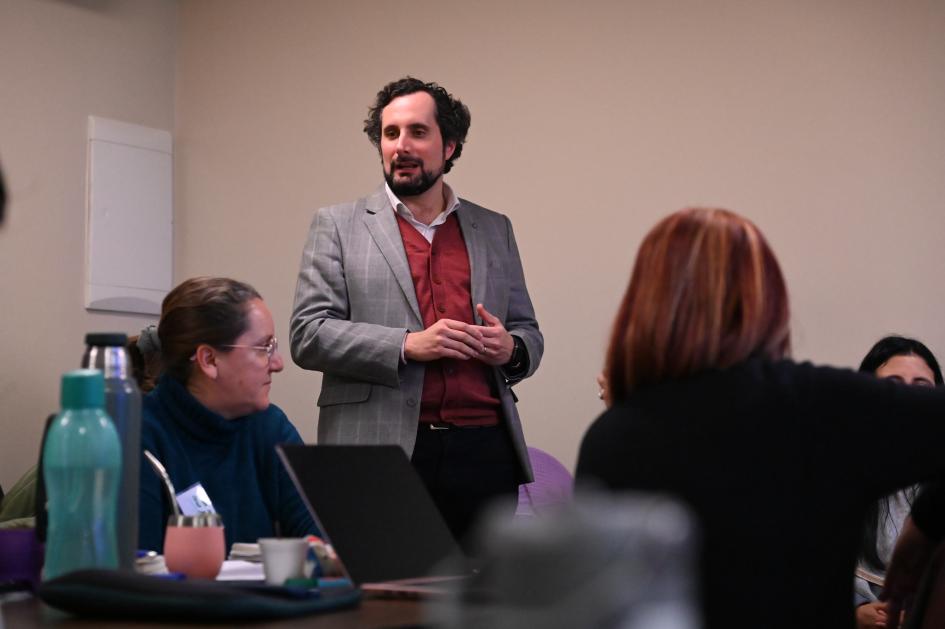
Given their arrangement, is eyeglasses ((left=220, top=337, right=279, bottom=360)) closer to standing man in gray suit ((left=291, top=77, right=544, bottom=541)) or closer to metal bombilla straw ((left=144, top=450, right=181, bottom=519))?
standing man in gray suit ((left=291, top=77, right=544, bottom=541))

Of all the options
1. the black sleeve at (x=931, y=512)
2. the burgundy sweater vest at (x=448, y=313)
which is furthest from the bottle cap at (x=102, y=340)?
the burgundy sweater vest at (x=448, y=313)

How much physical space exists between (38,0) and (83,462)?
395cm

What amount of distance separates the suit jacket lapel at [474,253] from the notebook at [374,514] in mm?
1302

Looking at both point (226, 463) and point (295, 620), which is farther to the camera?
point (226, 463)

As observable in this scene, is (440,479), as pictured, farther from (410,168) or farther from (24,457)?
(24,457)

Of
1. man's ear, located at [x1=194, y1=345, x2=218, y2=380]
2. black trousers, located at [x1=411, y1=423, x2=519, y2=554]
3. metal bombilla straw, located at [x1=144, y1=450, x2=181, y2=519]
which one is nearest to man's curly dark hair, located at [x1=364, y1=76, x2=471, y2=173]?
black trousers, located at [x1=411, y1=423, x2=519, y2=554]

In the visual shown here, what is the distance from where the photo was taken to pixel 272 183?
5156 mm

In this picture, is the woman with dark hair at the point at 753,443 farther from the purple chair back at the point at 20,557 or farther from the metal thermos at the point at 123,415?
the purple chair back at the point at 20,557

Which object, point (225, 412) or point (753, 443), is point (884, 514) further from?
point (753, 443)

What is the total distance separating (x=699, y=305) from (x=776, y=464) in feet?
0.69

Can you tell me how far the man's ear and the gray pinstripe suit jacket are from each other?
0.40m

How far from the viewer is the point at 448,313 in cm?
303

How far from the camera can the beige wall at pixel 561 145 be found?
382 centimetres

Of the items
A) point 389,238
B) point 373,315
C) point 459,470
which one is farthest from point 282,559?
point 389,238
